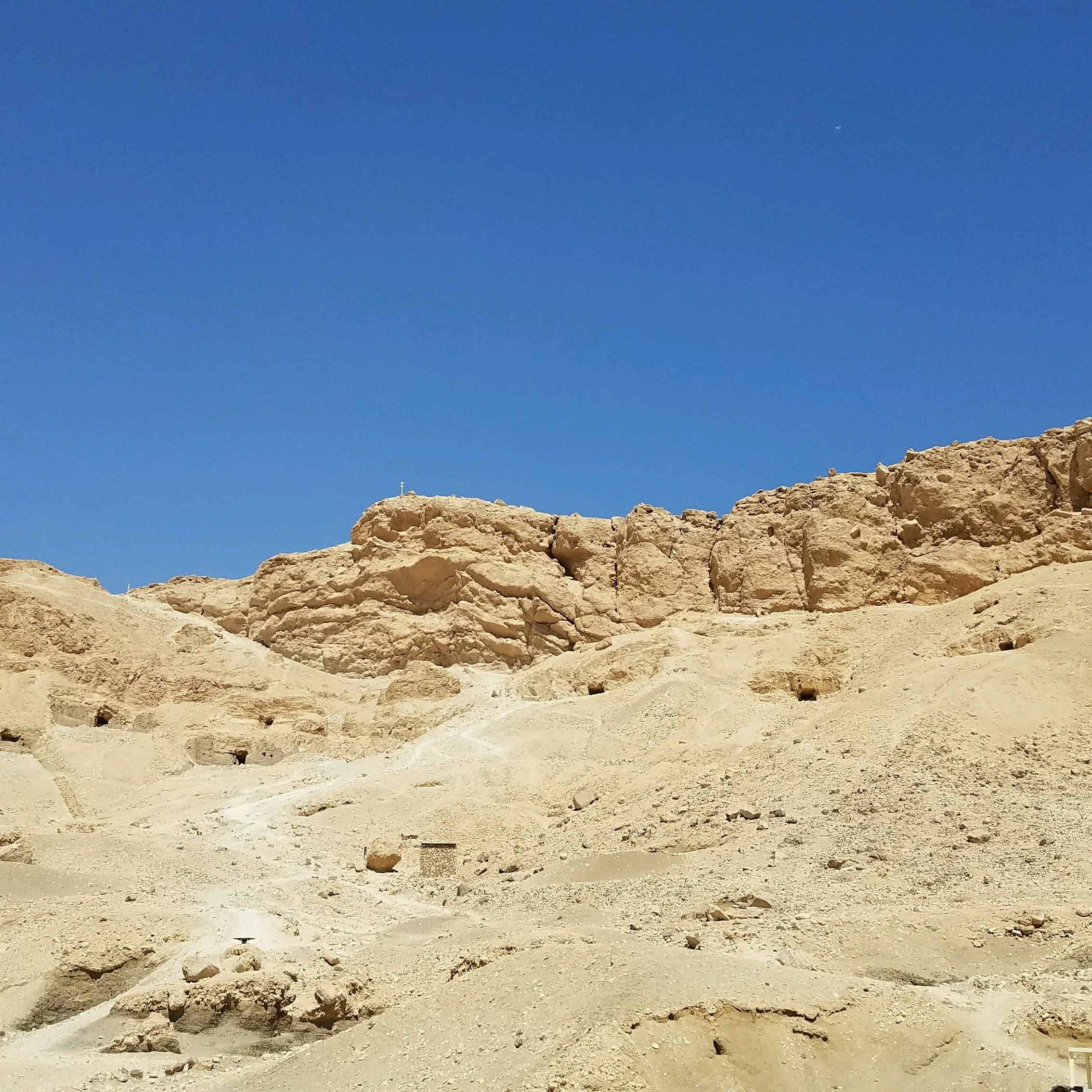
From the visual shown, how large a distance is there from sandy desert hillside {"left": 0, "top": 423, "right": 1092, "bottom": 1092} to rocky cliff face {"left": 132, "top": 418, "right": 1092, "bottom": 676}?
131 millimetres

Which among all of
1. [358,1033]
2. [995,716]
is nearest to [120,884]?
[358,1033]

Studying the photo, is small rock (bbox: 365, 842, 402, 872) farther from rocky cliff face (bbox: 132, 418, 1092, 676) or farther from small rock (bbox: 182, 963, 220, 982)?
rocky cliff face (bbox: 132, 418, 1092, 676)

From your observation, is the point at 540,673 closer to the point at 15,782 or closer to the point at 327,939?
the point at 15,782

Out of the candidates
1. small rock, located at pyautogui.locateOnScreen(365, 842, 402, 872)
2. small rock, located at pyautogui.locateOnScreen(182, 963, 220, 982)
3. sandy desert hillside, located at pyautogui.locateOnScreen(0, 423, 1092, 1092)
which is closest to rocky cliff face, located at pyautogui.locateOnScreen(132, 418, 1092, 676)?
sandy desert hillside, located at pyautogui.locateOnScreen(0, 423, 1092, 1092)

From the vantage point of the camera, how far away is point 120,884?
A: 17.7 m

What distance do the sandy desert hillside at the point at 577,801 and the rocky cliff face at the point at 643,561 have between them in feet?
0.43

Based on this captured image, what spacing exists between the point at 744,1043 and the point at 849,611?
1117 inches

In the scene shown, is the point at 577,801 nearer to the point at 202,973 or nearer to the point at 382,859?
the point at 382,859

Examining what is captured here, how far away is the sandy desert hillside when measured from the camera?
9.16 meters

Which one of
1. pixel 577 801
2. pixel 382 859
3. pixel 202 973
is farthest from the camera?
pixel 577 801

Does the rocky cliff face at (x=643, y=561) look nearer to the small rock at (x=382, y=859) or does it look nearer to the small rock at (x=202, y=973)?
the small rock at (x=382, y=859)

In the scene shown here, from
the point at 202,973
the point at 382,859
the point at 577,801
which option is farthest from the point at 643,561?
the point at 202,973

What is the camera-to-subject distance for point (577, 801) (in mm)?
23875

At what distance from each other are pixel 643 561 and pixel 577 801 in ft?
59.7
